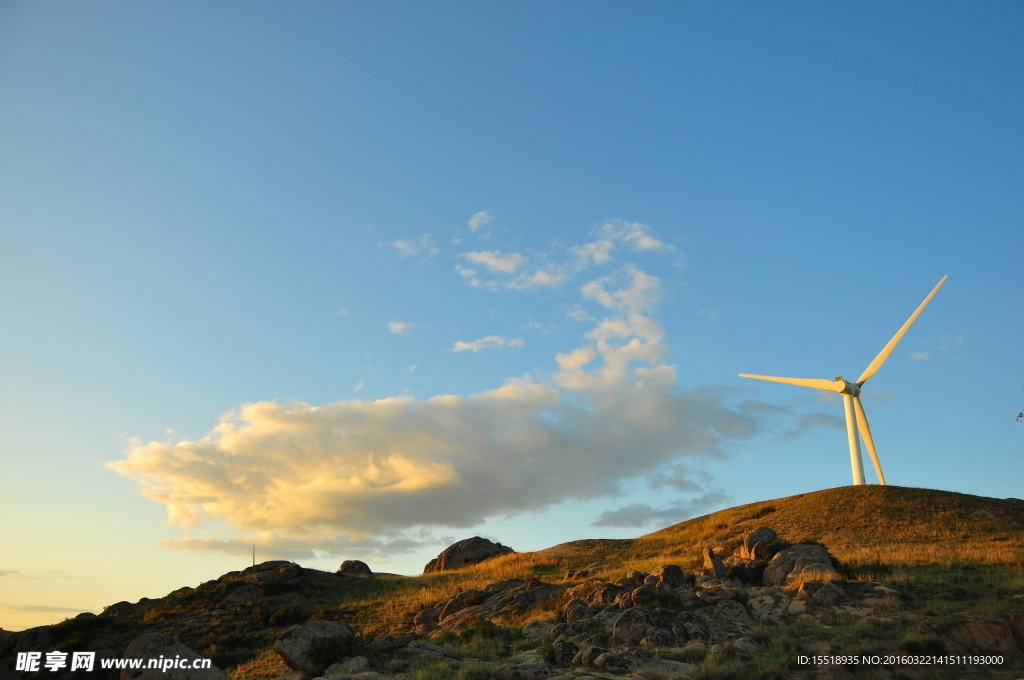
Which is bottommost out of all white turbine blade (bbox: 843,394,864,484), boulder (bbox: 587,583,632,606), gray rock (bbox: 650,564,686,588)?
boulder (bbox: 587,583,632,606)

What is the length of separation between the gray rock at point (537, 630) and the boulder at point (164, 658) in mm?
12811

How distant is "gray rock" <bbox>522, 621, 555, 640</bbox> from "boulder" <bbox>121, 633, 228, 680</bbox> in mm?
12811

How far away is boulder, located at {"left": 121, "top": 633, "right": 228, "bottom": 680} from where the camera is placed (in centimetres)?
1717

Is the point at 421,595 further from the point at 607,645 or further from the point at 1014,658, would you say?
the point at 1014,658

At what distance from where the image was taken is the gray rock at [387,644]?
2477 centimetres

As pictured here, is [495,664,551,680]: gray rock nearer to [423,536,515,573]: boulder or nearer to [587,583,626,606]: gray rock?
[587,583,626,606]: gray rock

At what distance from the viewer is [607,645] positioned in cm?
2452

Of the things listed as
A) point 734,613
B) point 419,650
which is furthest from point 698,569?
point 419,650

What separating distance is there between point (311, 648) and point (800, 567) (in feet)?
74.6

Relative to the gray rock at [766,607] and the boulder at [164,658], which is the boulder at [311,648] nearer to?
the boulder at [164,658]

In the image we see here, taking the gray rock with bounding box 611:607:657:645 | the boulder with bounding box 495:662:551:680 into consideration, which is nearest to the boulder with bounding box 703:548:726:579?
the gray rock with bounding box 611:607:657:645

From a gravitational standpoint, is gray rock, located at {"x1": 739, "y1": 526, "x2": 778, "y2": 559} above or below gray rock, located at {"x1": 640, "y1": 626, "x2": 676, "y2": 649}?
above

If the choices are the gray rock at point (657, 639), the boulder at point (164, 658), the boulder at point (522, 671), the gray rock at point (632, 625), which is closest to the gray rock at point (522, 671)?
the boulder at point (522, 671)

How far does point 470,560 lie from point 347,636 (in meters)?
39.8
